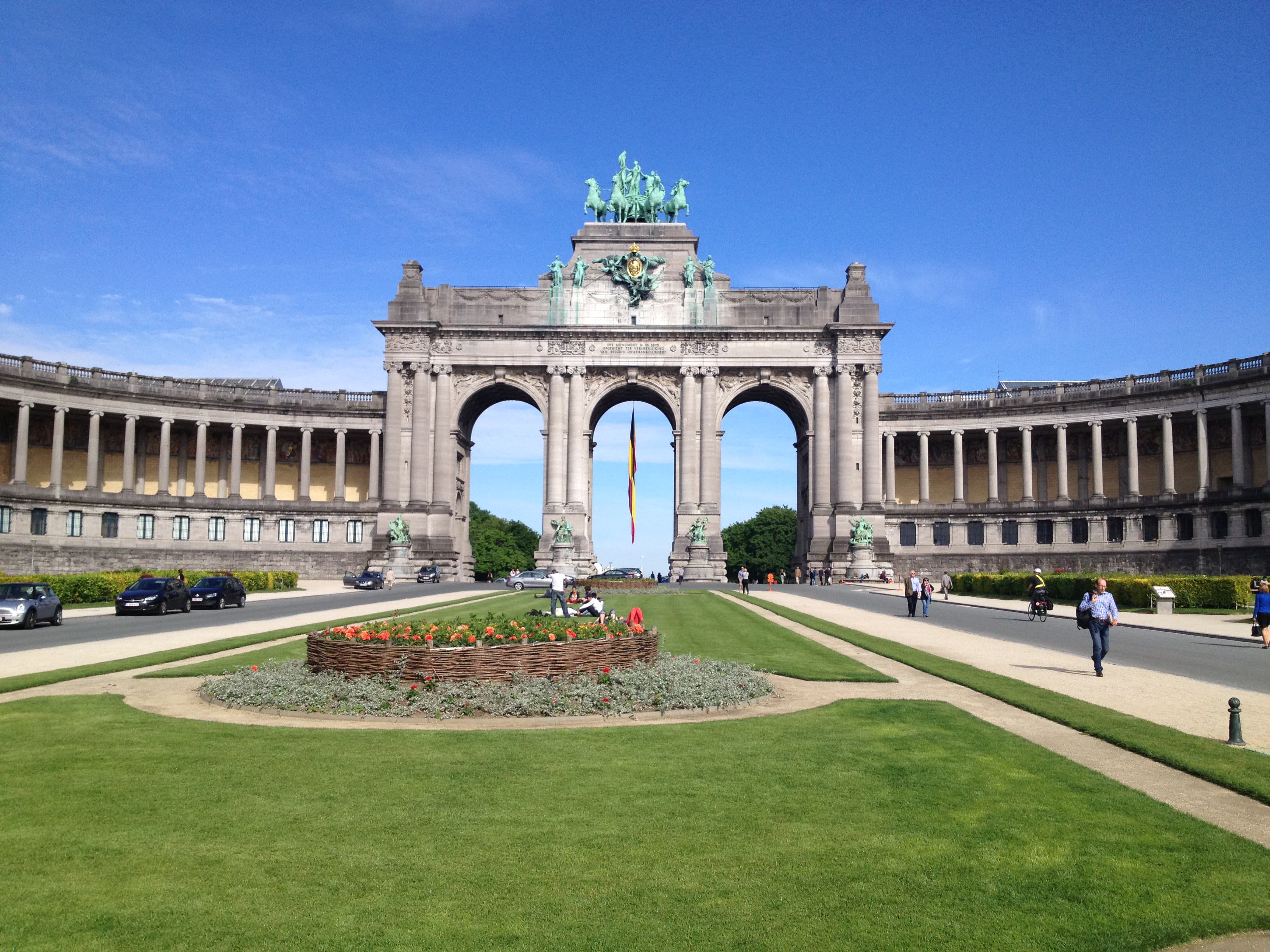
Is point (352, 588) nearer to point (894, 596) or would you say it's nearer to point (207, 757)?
point (894, 596)

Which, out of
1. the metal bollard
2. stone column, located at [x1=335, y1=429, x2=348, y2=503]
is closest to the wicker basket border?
the metal bollard

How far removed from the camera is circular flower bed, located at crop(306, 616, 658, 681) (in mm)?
16766

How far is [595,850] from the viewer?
8.67 m

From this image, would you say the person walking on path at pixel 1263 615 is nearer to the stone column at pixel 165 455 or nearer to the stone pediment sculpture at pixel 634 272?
the stone pediment sculpture at pixel 634 272

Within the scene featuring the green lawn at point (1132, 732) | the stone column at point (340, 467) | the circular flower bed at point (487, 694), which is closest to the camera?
the green lawn at point (1132, 732)

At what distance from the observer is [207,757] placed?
12281 mm

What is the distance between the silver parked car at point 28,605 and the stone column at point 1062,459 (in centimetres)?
7861

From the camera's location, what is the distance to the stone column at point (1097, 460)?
275 feet

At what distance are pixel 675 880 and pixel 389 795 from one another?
3984 mm

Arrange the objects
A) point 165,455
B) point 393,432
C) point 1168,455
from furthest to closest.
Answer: point 393,432
point 165,455
point 1168,455

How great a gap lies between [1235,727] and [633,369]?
3018 inches

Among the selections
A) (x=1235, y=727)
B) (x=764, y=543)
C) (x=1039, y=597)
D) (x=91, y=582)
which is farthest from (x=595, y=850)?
(x=764, y=543)

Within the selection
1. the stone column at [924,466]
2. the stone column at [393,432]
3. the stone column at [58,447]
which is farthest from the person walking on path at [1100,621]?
the stone column at [58,447]

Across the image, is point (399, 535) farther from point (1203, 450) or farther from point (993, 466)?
point (1203, 450)
